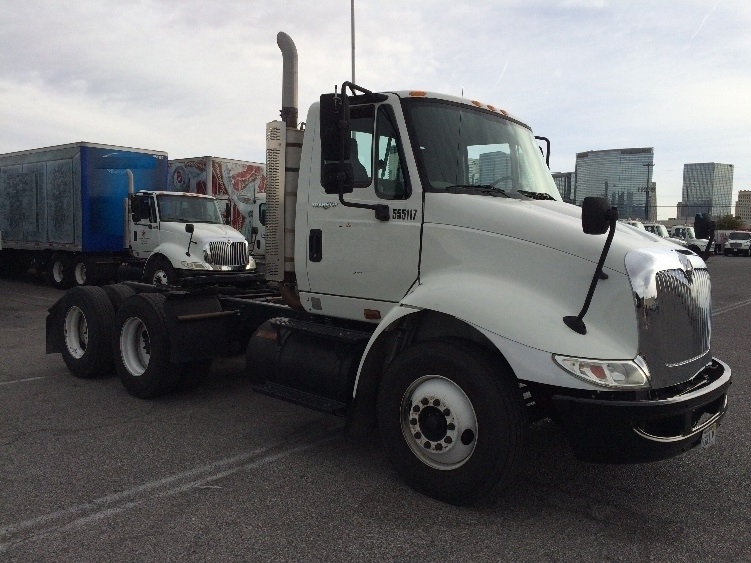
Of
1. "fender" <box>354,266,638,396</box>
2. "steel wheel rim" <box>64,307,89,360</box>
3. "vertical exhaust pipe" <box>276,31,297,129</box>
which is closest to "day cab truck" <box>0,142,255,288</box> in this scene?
"steel wheel rim" <box>64,307,89,360</box>

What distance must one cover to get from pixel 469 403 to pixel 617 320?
0.99 metres

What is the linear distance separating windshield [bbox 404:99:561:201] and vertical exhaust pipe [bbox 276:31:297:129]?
1.27 metres

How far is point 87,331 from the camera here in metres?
7.16

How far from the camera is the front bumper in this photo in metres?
3.50

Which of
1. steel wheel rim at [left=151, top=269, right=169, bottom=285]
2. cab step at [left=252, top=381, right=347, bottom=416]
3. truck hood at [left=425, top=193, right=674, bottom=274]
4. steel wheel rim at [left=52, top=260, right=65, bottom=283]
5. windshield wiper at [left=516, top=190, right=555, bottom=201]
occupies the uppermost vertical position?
windshield wiper at [left=516, top=190, right=555, bottom=201]

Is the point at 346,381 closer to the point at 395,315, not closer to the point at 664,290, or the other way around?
the point at 395,315

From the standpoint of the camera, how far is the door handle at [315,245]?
16.8 ft

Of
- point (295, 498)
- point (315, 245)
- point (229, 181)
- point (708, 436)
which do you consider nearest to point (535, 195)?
point (315, 245)

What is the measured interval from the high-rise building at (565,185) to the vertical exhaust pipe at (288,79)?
7.41ft

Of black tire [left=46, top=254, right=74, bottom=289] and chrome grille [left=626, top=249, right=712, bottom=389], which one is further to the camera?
black tire [left=46, top=254, right=74, bottom=289]

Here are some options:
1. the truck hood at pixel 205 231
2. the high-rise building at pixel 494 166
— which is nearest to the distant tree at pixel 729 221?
the truck hood at pixel 205 231

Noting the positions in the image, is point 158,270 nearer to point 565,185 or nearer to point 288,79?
point 288,79

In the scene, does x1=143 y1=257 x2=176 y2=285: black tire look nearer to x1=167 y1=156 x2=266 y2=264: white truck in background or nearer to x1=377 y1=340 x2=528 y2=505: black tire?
x1=167 y1=156 x2=266 y2=264: white truck in background

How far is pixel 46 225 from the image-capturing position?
1781 cm
